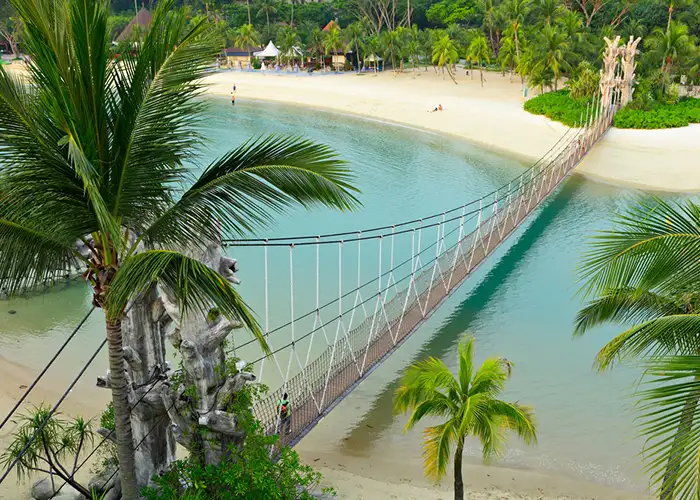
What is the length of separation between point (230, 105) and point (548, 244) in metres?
22.9

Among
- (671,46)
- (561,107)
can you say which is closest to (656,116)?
(561,107)

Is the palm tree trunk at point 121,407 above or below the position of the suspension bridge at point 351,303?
above

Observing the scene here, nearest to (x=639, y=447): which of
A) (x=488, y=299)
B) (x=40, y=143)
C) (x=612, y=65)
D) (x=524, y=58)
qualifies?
(x=488, y=299)

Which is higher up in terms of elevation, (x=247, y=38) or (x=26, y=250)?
(x=247, y=38)

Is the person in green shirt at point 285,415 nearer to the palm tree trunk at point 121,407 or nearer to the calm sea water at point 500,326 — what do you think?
the calm sea water at point 500,326

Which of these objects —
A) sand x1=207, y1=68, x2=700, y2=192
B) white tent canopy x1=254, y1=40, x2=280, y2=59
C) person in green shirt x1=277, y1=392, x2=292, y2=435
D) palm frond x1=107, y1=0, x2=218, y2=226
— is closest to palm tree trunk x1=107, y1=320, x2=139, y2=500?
palm frond x1=107, y1=0, x2=218, y2=226

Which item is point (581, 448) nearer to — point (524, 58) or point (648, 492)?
point (648, 492)

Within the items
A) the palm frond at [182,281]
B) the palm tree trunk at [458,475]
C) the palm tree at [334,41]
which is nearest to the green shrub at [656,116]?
the palm tree at [334,41]

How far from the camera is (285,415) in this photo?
24.7 feet

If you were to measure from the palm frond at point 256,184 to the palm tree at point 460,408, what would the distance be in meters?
2.99

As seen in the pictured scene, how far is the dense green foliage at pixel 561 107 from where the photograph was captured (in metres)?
25.5

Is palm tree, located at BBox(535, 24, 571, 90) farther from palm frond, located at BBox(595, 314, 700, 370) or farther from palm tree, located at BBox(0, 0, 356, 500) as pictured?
palm tree, located at BBox(0, 0, 356, 500)

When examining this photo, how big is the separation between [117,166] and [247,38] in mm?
43653

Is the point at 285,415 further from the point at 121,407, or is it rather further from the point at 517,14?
the point at 517,14
